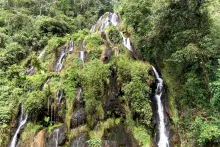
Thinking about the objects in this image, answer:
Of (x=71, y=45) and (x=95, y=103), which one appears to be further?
(x=71, y=45)

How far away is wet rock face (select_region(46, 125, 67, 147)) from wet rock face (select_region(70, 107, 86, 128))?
1.88 feet

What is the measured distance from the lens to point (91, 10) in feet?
112

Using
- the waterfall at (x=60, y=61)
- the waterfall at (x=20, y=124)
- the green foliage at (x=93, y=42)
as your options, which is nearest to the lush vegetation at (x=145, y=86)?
the waterfall at (x=20, y=124)

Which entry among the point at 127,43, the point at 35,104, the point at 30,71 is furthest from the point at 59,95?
the point at 127,43

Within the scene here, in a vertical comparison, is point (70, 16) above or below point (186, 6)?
above

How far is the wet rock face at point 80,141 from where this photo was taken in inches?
414

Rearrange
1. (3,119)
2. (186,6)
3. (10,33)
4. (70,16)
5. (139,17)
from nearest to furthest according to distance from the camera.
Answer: (186,6) → (3,119) → (139,17) → (10,33) → (70,16)

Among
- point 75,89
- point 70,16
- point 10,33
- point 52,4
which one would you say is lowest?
point 75,89

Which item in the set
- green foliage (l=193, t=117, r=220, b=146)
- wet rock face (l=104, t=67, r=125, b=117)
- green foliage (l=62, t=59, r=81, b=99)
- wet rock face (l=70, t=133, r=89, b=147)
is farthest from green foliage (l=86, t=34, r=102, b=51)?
green foliage (l=193, t=117, r=220, b=146)

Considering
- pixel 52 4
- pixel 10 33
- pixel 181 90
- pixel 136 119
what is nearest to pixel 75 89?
pixel 136 119

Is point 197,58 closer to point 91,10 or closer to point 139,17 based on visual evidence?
point 139,17

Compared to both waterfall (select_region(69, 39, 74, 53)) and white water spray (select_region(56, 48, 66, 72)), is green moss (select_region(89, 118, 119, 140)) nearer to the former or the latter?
white water spray (select_region(56, 48, 66, 72))

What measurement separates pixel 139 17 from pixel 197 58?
6.15 metres

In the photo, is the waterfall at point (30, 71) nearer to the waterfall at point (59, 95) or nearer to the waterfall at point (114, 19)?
the waterfall at point (59, 95)
